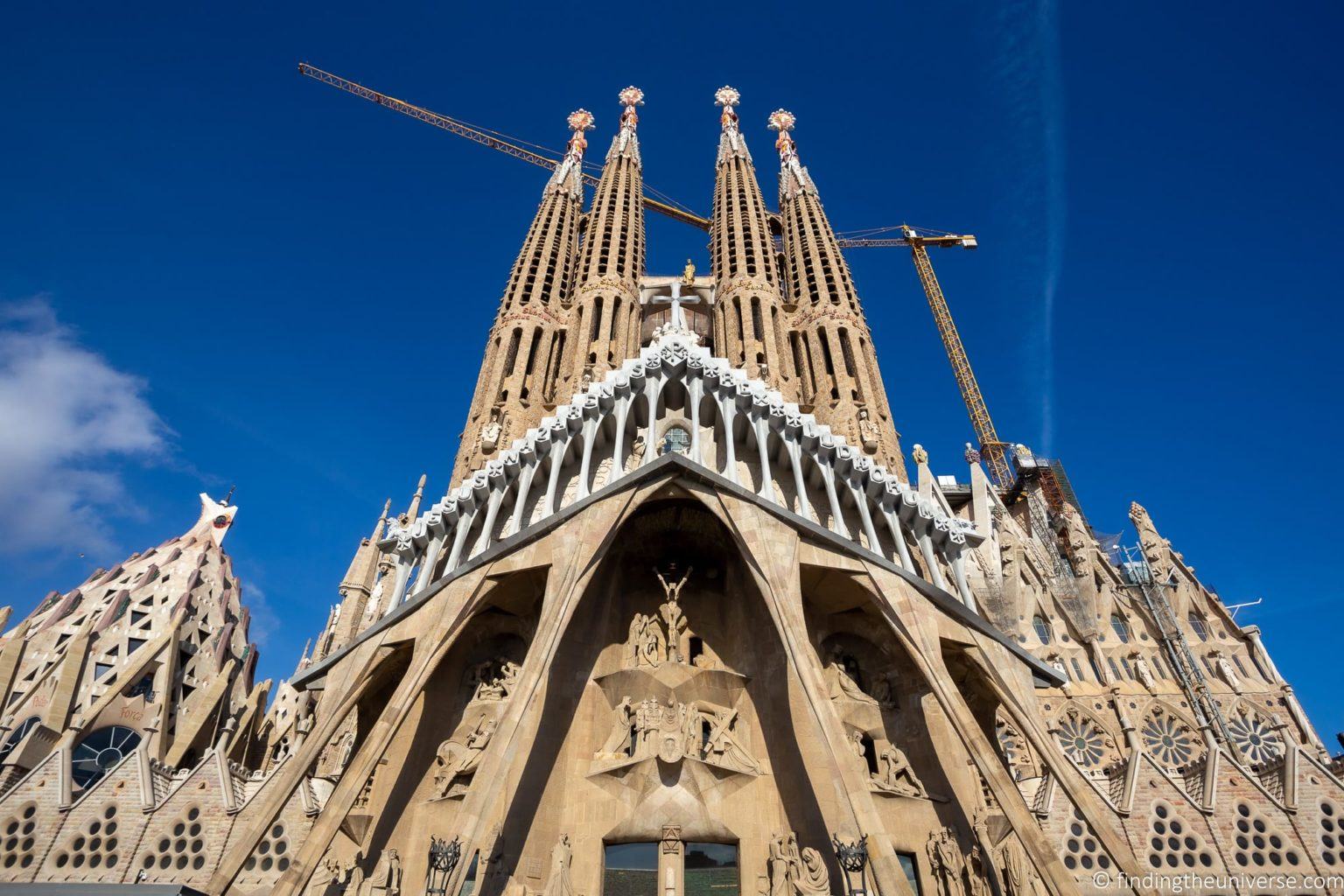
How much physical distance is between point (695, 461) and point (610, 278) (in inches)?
559

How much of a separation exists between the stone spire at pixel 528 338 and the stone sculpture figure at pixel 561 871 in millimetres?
10908

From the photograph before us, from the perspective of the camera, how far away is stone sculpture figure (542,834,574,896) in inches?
551

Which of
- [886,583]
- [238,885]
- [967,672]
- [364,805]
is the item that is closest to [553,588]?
[364,805]

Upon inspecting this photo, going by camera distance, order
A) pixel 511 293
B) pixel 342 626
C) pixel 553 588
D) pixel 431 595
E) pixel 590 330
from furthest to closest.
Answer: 1. pixel 511 293
2. pixel 590 330
3. pixel 342 626
4. pixel 431 595
5. pixel 553 588

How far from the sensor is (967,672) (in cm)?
1605

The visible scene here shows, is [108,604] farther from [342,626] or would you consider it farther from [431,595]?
[431,595]

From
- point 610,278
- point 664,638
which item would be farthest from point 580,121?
point 664,638

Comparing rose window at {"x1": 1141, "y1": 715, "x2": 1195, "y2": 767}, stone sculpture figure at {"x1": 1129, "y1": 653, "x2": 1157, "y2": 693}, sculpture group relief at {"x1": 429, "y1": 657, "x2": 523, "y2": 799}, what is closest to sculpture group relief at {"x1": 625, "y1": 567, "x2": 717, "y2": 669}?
sculpture group relief at {"x1": 429, "y1": 657, "x2": 523, "y2": 799}


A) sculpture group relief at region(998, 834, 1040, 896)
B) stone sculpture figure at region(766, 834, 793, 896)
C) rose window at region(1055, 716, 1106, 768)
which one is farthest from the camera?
rose window at region(1055, 716, 1106, 768)

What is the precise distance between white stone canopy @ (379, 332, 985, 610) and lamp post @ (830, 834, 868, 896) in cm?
667

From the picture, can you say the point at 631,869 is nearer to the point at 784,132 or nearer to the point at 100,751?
the point at 100,751

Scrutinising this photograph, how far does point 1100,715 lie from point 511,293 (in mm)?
26982

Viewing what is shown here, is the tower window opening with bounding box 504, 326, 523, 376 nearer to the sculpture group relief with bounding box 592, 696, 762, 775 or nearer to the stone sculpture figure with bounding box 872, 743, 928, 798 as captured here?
the sculpture group relief with bounding box 592, 696, 762, 775

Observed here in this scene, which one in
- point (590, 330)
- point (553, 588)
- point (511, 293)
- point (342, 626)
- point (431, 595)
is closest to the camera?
point (553, 588)
